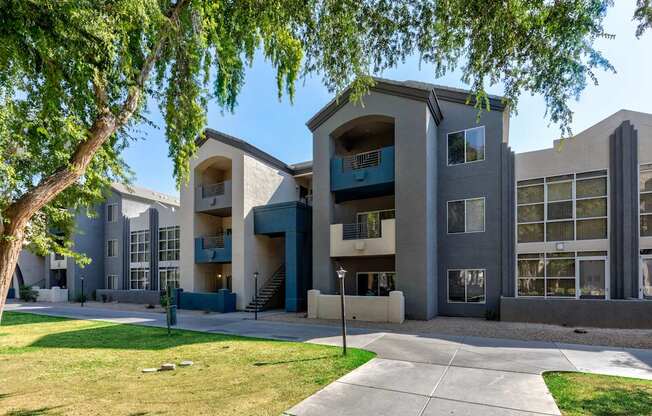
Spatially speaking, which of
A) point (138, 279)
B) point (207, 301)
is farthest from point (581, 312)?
point (138, 279)

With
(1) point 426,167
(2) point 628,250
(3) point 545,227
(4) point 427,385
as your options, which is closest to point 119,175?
(4) point 427,385

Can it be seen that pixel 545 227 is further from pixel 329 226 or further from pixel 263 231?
pixel 263 231

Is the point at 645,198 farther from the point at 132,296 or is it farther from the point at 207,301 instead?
the point at 132,296

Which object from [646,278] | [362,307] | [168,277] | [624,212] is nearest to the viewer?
[646,278]

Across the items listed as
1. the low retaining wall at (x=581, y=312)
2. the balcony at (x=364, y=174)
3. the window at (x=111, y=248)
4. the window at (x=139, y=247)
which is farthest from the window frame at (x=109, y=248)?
the low retaining wall at (x=581, y=312)

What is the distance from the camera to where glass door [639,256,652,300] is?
13984 millimetres

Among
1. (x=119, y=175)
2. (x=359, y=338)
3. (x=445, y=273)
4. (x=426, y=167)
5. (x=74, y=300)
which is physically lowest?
(x=74, y=300)

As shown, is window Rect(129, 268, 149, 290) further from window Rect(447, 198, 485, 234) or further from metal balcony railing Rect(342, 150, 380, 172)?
window Rect(447, 198, 485, 234)

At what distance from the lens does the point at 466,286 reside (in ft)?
54.9

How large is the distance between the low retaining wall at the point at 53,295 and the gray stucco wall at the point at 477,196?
1189 inches

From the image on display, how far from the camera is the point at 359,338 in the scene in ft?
38.4

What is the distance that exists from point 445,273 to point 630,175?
8463 millimetres

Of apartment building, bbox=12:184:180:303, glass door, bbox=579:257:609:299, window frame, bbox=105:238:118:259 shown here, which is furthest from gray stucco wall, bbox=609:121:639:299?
window frame, bbox=105:238:118:259

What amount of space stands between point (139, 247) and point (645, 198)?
32159mm
